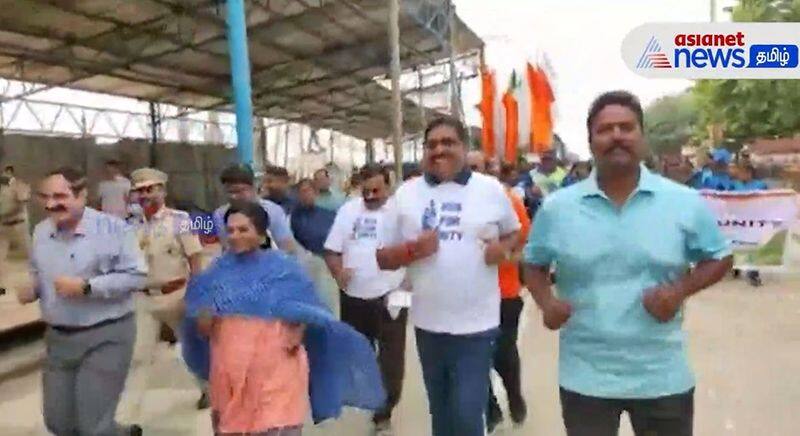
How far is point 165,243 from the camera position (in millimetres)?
6535

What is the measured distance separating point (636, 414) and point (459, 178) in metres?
1.62

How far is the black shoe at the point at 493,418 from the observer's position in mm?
6320

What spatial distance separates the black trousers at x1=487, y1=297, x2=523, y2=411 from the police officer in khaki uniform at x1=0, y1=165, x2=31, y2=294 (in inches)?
373

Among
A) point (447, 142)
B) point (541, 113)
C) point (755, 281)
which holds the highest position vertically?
point (541, 113)

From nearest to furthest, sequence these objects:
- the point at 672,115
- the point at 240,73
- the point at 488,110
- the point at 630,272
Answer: the point at 630,272 < the point at 240,73 < the point at 488,110 < the point at 672,115

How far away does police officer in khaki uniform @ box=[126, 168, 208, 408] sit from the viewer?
252 inches

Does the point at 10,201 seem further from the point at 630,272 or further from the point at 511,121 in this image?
the point at 630,272

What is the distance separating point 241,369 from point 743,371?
478 cm

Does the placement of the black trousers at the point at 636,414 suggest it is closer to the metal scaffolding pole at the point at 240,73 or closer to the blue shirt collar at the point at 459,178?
the blue shirt collar at the point at 459,178

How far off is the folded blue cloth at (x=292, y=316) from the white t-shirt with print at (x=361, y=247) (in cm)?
161

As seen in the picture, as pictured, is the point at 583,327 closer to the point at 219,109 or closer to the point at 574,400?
the point at 574,400

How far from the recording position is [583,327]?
131 inches

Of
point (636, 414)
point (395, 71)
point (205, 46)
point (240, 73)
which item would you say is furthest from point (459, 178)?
point (205, 46)

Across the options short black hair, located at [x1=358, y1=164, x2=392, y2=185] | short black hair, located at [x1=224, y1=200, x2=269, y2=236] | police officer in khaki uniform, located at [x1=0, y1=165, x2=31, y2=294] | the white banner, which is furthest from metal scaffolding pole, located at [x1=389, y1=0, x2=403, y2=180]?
short black hair, located at [x1=224, y1=200, x2=269, y2=236]
